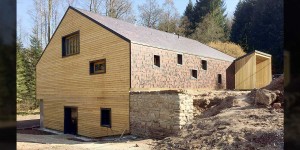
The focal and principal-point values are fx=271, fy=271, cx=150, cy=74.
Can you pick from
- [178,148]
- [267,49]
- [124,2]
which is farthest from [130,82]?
[267,49]

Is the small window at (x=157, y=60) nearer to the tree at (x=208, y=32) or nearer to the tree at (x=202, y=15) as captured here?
the tree at (x=208, y=32)

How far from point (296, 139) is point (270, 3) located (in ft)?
108

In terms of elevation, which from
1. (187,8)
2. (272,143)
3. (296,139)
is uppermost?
(187,8)

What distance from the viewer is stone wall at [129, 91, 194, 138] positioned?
1019 cm

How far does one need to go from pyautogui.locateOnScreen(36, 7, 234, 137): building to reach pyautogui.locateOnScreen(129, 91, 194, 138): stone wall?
2.28 ft

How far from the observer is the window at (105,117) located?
1371 cm

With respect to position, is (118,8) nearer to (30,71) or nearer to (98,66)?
(30,71)

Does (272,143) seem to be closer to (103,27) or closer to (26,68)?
(103,27)

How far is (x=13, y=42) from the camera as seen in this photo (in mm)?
667

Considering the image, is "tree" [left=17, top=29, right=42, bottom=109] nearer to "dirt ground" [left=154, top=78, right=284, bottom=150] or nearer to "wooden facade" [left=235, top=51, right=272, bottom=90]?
"wooden facade" [left=235, top=51, right=272, bottom=90]

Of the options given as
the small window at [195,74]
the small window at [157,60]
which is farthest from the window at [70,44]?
the small window at [195,74]

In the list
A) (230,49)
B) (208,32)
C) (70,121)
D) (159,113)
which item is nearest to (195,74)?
(159,113)

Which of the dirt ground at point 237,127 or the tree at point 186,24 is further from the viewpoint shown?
the tree at point 186,24

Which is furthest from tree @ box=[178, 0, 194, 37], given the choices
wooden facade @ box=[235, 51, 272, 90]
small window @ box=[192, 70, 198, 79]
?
small window @ box=[192, 70, 198, 79]
